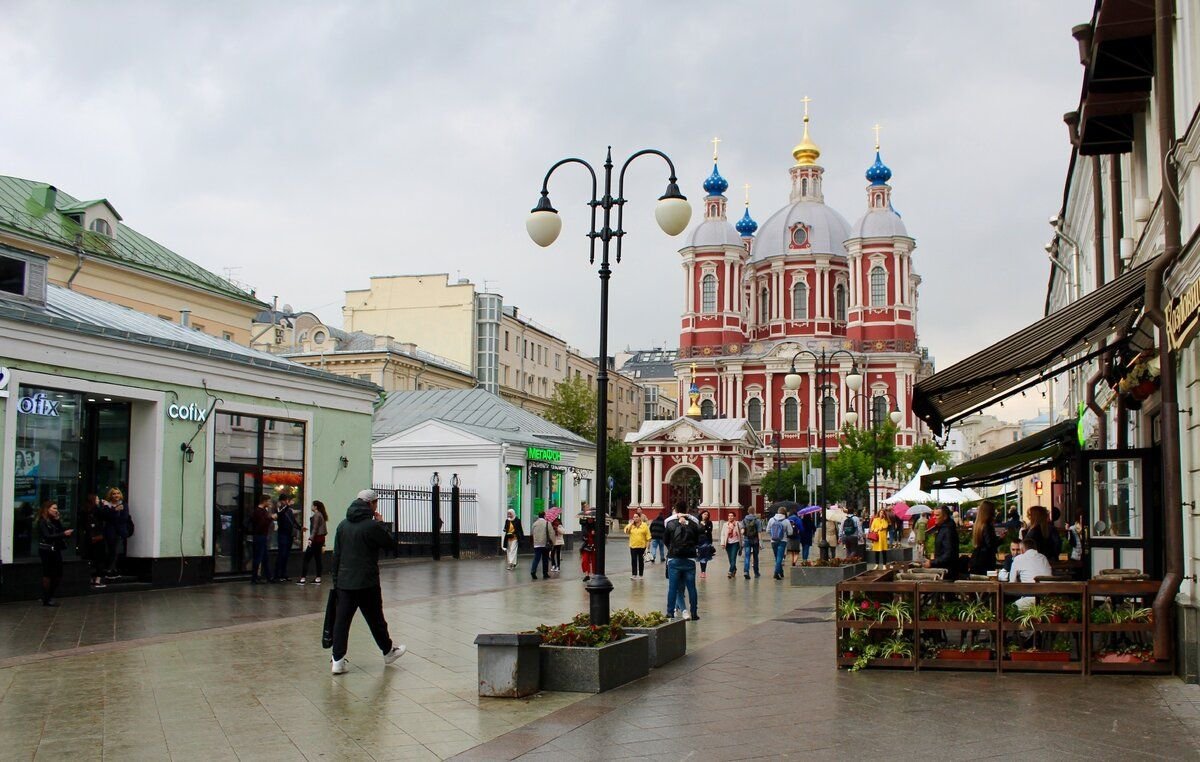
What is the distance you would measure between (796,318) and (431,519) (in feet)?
198

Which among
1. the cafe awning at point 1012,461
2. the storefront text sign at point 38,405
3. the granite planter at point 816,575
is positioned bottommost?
the granite planter at point 816,575

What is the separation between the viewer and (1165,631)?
10.6 meters

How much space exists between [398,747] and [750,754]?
8.05ft

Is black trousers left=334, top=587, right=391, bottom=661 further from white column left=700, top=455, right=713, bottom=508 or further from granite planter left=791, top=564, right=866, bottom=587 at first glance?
white column left=700, top=455, right=713, bottom=508

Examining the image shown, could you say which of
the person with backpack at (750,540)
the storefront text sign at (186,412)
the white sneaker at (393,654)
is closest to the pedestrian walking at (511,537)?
the person with backpack at (750,540)

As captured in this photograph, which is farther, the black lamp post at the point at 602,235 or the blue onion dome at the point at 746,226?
the blue onion dome at the point at 746,226

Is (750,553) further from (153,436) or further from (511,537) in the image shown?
(153,436)

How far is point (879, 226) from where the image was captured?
280 feet

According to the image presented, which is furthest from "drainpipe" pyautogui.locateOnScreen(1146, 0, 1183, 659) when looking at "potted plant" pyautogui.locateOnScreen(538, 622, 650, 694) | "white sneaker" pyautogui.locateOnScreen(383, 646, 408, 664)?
"white sneaker" pyautogui.locateOnScreen(383, 646, 408, 664)

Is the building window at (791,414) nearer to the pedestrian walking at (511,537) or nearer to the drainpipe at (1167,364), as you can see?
the pedestrian walking at (511,537)

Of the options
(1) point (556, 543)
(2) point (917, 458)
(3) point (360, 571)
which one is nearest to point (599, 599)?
(3) point (360, 571)

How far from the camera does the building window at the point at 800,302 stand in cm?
9105

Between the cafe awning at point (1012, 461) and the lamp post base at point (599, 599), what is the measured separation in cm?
733

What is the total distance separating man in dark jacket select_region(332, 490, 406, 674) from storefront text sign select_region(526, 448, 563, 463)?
2709cm
